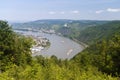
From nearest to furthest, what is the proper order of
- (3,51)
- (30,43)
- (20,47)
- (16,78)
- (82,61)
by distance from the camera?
(16,78)
(3,51)
(20,47)
(30,43)
(82,61)

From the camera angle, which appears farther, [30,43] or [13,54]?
[30,43]

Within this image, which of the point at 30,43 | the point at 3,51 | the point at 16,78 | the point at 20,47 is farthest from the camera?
the point at 30,43

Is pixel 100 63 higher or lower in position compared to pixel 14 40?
lower

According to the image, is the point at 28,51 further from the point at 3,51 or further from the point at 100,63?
the point at 100,63

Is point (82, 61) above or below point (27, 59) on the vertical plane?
below

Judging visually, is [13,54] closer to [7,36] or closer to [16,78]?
[7,36]

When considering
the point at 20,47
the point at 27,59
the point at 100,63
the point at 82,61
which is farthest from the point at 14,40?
the point at 82,61

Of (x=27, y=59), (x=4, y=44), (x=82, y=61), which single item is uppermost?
(x=4, y=44)

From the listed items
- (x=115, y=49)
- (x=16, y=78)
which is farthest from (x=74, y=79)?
(x=115, y=49)

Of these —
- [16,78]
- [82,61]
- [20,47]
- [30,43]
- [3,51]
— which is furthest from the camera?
[82,61]
